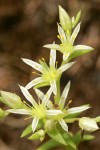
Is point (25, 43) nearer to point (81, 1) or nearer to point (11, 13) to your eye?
point (11, 13)

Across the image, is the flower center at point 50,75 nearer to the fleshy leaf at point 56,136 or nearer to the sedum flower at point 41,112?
the sedum flower at point 41,112

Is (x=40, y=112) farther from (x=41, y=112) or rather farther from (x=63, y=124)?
(x=63, y=124)

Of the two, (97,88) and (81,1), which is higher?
(81,1)

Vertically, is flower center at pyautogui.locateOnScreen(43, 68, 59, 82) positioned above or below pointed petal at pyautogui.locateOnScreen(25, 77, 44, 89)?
above

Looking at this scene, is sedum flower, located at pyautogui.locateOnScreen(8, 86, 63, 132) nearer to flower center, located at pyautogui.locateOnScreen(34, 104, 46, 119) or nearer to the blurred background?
flower center, located at pyautogui.locateOnScreen(34, 104, 46, 119)

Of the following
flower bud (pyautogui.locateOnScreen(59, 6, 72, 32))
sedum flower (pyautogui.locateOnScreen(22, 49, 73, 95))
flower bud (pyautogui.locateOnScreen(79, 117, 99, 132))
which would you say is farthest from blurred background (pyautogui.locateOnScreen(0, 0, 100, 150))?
flower bud (pyautogui.locateOnScreen(79, 117, 99, 132))

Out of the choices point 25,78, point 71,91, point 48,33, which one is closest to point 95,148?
point 71,91

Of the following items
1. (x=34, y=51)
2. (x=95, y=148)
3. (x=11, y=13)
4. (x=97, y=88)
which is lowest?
(x=95, y=148)

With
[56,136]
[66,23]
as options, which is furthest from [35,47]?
[56,136]
